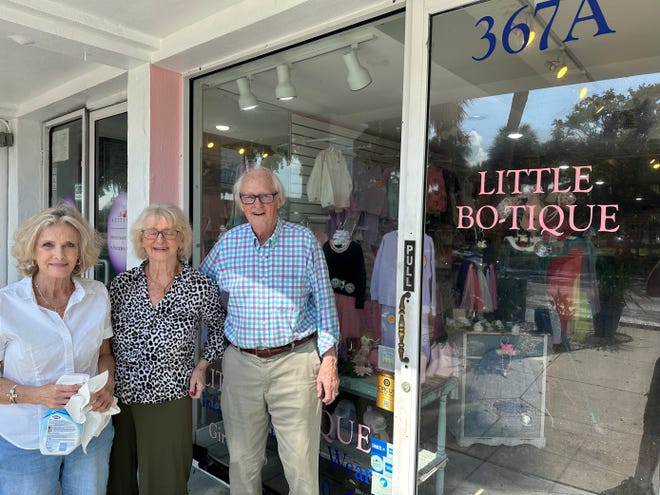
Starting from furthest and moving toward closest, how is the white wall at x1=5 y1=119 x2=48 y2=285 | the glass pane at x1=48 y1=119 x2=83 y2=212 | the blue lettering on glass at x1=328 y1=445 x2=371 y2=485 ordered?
the white wall at x1=5 y1=119 x2=48 y2=285 → the glass pane at x1=48 y1=119 x2=83 y2=212 → the blue lettering on glass at x1=328 y1=445 x2=371 y2=485

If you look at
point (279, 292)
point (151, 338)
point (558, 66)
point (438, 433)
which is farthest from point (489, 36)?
point (151, 338)

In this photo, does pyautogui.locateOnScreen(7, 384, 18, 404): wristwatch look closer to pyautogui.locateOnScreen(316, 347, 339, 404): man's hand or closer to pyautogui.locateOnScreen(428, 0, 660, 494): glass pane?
pyautogui.locateOnScreen(316, 347, 339, 404): man's hand

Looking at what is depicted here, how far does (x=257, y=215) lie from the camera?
1.91 metres

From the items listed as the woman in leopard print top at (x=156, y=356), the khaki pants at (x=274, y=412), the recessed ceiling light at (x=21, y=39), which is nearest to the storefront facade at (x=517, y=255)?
the khaki pants at (x=274, y=412)

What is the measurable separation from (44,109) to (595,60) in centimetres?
432

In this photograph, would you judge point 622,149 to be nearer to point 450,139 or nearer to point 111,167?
point 450,139

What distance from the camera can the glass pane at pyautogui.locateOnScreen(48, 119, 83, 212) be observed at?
4.18 m

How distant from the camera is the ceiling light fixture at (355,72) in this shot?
94.7 inches

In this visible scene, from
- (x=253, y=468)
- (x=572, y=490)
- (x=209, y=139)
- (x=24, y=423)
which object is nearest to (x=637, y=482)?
(x=572, y=490)

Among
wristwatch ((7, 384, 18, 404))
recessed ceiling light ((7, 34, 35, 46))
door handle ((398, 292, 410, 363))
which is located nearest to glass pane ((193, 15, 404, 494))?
door handle ((398, 292, 410, 363))

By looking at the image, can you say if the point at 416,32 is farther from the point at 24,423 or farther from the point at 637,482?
the point at 24,423

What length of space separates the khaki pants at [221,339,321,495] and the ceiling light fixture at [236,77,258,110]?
5.60ft

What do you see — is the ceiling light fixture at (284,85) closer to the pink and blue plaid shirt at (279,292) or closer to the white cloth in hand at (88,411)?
the pink and blue plaid shirt at (279,292)

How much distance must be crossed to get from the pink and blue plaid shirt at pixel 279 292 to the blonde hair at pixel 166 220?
0.20 meters
